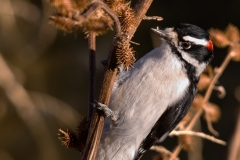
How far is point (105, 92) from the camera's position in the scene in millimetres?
2574

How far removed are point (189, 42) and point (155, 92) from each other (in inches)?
18.0

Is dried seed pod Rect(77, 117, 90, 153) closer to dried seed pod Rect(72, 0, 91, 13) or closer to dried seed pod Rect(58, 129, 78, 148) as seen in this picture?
dried seed pod Rect(58, 129, 78, 148)

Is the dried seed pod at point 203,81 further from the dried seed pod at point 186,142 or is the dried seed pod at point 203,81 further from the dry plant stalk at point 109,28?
the dry plant stalk at point 109,28

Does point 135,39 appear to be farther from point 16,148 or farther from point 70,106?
point 16,148

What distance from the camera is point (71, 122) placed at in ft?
24.0

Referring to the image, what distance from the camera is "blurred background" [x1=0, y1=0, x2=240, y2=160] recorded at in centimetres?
709

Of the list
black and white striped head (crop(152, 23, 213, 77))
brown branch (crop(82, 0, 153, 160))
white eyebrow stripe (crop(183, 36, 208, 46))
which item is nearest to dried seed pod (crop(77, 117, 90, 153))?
brown branch (crop(82, 0, 153, 160))

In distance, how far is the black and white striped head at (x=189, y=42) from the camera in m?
3.62

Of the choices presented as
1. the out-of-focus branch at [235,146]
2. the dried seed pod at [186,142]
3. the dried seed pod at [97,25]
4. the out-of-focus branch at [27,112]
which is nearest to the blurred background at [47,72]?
the out-of-focus branch at [27,112]

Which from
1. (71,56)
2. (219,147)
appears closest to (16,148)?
(71,56)

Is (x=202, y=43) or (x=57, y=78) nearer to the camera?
(x=202, y=43)

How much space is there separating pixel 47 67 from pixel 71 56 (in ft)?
1.32

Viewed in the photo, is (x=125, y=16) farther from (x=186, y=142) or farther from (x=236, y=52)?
(x=236, y=52)

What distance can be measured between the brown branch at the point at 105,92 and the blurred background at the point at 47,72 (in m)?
4.46
